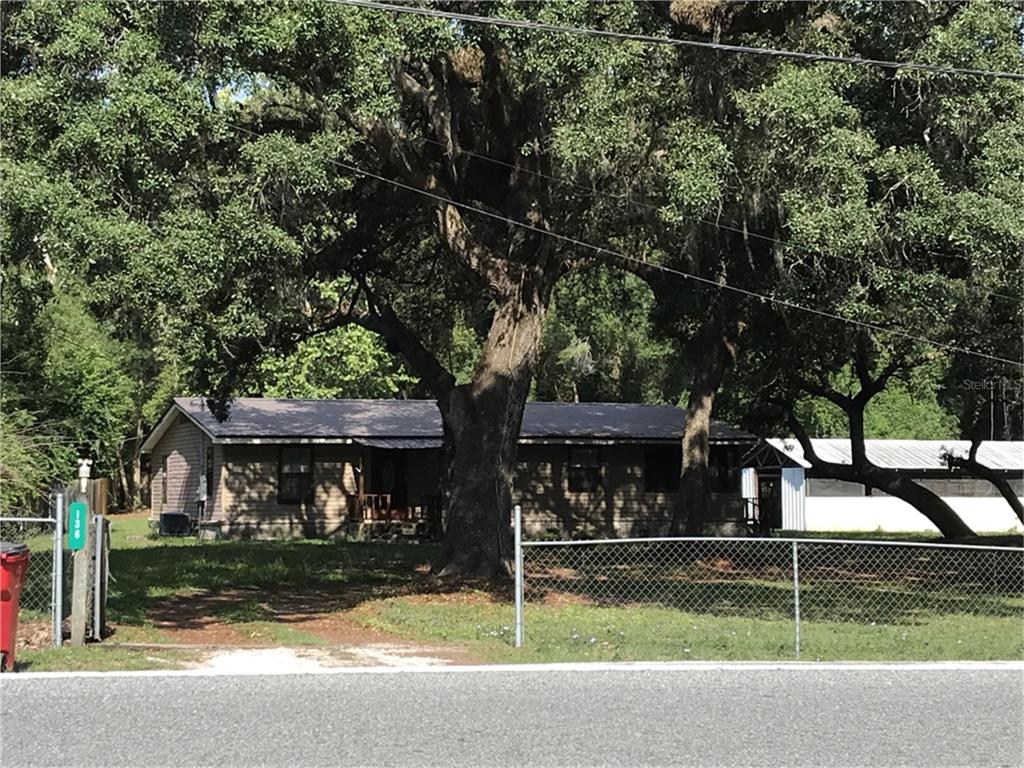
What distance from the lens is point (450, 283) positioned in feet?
83.9

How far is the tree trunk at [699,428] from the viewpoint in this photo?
91.8ft

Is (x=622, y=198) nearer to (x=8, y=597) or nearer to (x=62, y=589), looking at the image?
(x=62, y=589)

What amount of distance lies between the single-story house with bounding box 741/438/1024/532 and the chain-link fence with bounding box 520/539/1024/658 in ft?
46.0

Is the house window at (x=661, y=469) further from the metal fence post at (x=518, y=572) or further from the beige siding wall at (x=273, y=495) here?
the metal fence post at (x=518, y=572)

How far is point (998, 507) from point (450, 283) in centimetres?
2659

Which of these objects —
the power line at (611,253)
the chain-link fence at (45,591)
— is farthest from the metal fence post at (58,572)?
the power line at (611,253)

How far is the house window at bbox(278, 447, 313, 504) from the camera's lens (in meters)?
32.6

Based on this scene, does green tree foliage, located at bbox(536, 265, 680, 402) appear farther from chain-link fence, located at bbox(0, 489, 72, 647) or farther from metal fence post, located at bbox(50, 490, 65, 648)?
metal fence post, located at bbox(50, 490, 65, 648)

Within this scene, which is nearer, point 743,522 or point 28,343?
point 28,343

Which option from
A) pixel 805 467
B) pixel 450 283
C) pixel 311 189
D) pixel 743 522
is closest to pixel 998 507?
pixel 805 467

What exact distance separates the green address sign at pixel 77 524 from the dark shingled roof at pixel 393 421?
778 inches

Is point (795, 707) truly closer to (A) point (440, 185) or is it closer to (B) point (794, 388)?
(A) point (440, 185)

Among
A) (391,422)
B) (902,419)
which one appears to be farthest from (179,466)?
(902,419)

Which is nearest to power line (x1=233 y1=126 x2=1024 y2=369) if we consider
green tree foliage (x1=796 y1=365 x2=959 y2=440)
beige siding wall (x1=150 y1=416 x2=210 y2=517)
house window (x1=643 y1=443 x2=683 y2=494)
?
house window (x1=643 y1=443 x2=683 y2=494)
